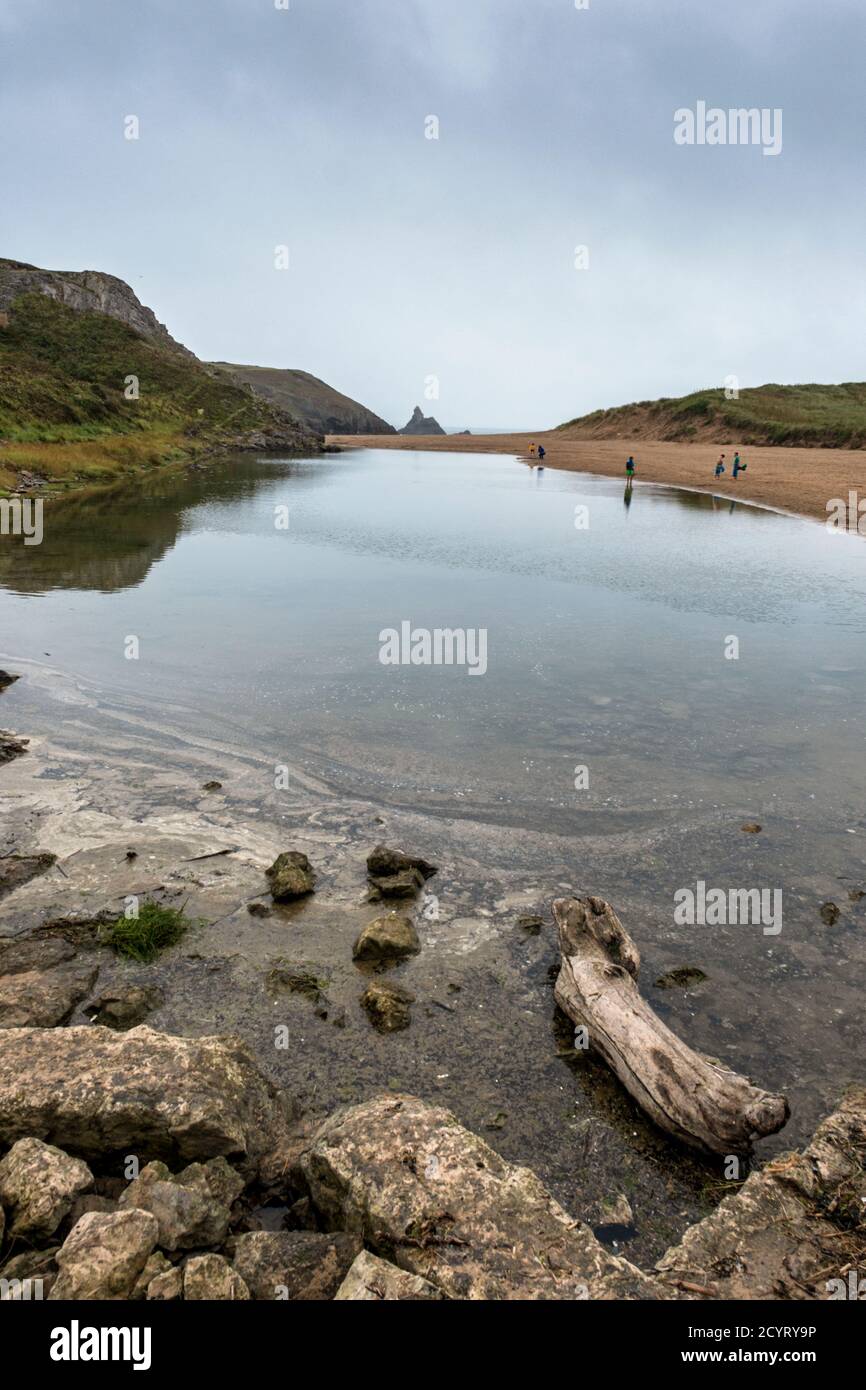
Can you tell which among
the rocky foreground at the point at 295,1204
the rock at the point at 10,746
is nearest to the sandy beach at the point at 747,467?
the rock at the point at 10,746

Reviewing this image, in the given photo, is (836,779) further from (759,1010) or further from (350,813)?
(350,813)

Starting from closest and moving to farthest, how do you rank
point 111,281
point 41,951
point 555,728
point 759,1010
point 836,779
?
point 759,1010 < point 41,951 < point 836,779 < point 555,728 < point 111,281

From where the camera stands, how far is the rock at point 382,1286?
12.3 ft

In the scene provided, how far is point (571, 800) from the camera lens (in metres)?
10.5

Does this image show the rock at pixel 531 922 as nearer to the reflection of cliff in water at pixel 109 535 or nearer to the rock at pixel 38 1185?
the rock at pixel 38 1185

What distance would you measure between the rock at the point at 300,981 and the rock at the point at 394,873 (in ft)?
4.10

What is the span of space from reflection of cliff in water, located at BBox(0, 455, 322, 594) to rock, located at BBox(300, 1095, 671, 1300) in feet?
68.8

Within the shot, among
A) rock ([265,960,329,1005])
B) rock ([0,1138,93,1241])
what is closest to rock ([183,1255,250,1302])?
rock ([0,1138,93,1241])

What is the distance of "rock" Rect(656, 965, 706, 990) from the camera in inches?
278

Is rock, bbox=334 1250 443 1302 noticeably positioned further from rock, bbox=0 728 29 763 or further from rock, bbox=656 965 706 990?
rock, bbox=0 728 29 763

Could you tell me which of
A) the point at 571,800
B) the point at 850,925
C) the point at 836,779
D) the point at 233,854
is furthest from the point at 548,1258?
the point at 836,779

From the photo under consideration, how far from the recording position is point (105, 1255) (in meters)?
3.82
